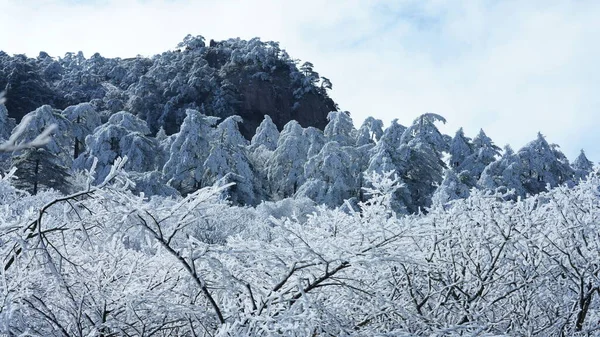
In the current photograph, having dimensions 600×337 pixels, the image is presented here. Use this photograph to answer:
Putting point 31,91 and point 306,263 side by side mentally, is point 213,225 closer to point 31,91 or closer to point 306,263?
point 306,263

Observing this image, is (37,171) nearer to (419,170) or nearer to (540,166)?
(419,170)

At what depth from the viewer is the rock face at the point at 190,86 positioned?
49969 millimetres

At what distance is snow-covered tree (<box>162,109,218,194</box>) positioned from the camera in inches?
1085

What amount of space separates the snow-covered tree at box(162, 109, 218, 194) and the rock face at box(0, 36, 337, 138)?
22107 mm

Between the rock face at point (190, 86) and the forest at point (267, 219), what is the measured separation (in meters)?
0.22

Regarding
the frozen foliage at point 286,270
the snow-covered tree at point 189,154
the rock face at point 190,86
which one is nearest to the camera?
the frozen foliage at point 286,270

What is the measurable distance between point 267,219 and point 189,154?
860 inches

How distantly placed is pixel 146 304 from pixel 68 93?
55.6m

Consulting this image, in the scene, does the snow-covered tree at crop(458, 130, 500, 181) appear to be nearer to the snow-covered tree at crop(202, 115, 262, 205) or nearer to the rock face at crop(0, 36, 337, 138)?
the snow-covered tree at crop(202, 115, 262, 205)

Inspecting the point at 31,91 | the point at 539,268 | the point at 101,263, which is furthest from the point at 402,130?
the point at 31,91

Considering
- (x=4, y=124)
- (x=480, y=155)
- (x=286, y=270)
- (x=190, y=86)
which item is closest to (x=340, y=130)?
(x=480, y=155)

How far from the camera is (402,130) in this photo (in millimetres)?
30688

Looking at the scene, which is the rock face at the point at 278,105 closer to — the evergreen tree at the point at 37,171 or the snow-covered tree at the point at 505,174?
the snow-covered tree at the point at 505,174

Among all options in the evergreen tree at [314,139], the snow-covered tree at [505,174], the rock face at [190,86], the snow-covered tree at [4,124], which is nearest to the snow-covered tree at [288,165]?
the evergreen tree at [314,139]
